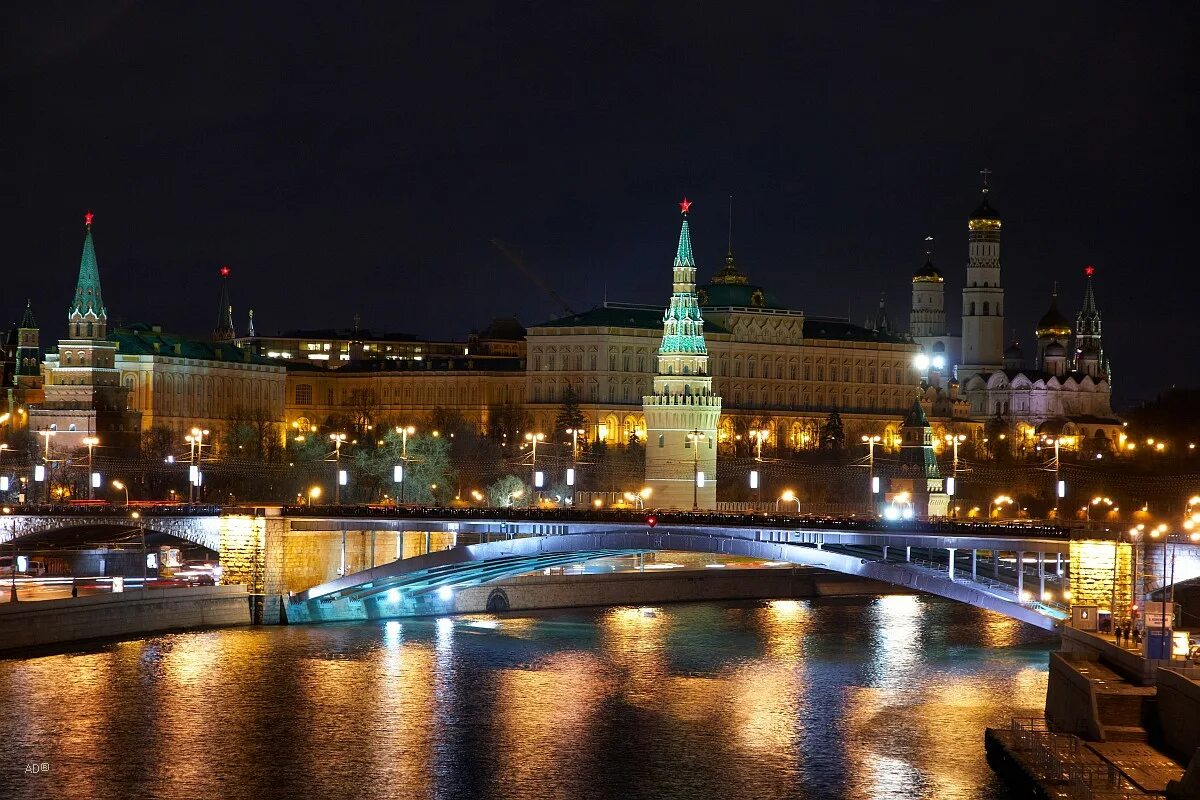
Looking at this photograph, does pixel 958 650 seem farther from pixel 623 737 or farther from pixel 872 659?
pixel 623 737

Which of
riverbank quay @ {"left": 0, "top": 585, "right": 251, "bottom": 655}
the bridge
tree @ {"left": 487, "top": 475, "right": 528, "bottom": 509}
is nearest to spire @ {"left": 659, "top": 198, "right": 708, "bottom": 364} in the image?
tree @ {"left": 487, "top": 475, "right": 528, "bottom": 509}

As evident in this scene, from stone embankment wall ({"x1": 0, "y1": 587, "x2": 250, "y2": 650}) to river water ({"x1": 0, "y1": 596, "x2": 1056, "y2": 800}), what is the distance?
1.43 metres

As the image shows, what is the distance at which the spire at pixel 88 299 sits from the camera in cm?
17325

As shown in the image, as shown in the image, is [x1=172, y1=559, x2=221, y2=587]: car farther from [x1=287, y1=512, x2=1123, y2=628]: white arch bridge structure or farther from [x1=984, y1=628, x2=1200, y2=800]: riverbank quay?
[x1=984, y1=628, x2=1200, y2=800]: riverbank quay

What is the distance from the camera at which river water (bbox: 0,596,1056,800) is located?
65.3m

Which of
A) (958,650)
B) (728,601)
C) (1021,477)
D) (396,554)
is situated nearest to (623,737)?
A: (958,650)

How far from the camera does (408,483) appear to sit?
148375 millimetres

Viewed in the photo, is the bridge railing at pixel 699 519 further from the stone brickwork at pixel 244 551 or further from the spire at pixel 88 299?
the spire at pixel 88 299

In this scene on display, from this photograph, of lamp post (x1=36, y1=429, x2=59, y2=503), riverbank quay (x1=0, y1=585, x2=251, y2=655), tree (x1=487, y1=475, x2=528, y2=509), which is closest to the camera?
riverbank quay (x1=0, y1=585, x2=251, y2=655)

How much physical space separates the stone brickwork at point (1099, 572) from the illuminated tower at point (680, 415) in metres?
77.2

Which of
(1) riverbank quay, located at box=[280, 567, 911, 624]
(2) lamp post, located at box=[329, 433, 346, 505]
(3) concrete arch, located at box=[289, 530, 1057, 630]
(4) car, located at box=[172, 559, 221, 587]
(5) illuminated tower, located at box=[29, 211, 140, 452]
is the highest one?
(5) illuminated tower, located at box=[29, 211, 140, 452]

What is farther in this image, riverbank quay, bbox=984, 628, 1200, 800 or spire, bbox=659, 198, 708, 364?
spire, bbox=659, 198, 708, 364

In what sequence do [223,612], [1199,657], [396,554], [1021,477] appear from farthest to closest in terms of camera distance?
[1021,477] < [396,554] < [223,612] < [1199,657]

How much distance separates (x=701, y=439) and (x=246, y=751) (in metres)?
93.6
